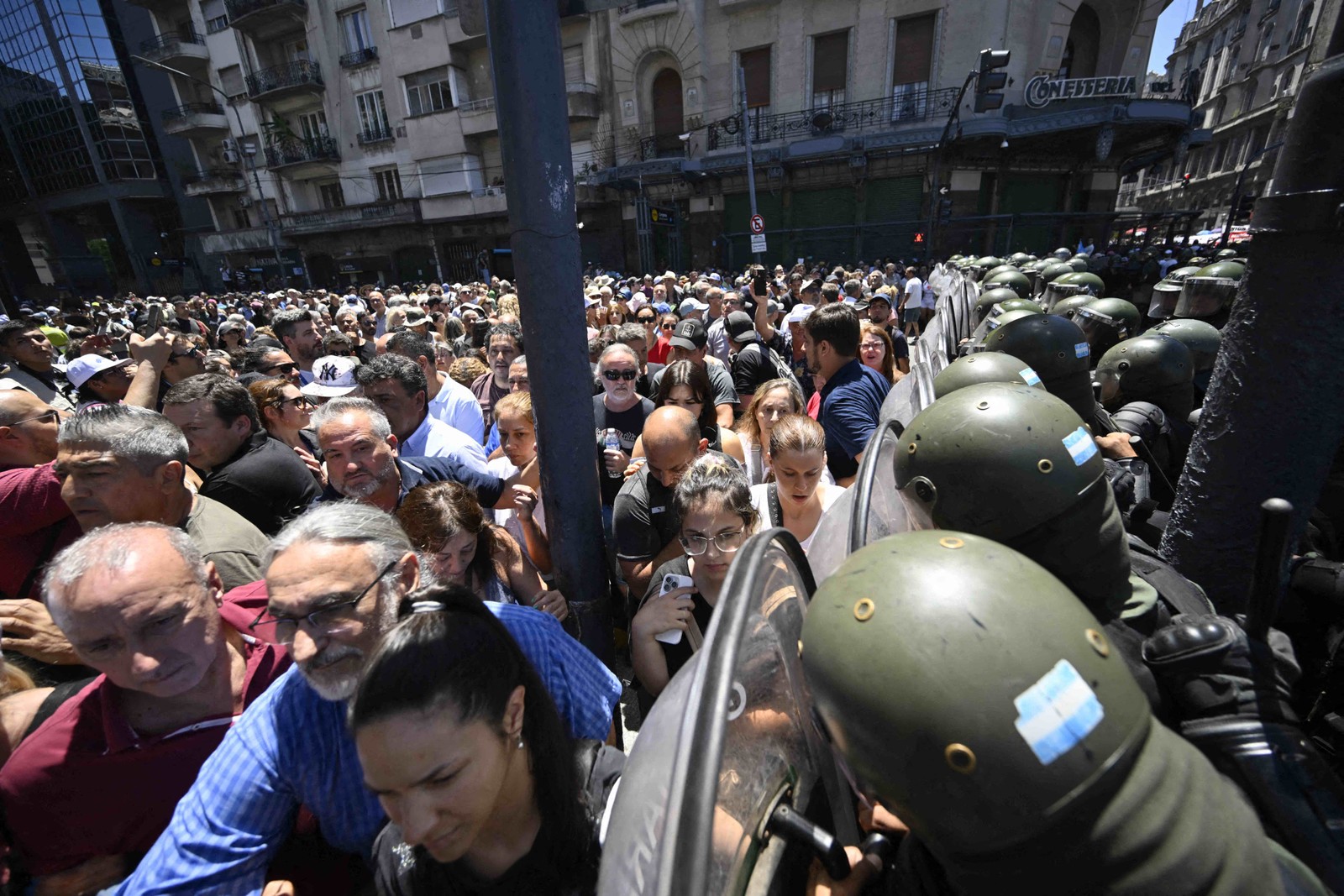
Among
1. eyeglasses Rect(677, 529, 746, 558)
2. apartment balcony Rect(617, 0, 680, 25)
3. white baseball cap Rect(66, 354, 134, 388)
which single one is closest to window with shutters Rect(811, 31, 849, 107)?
apartment balcony Rect(617, 0, 680, 25)

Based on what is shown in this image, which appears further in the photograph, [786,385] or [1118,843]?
[786,385]

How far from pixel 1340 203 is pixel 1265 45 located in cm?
6066

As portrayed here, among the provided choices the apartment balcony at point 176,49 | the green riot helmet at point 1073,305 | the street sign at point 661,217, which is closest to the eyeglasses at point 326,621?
the green riot helmet at point 1073,305

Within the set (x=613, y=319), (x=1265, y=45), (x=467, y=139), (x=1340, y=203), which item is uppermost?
(x=1265, y=45)

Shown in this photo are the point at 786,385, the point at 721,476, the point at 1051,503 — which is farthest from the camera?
the point at 786,385

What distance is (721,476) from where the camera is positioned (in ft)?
7.33

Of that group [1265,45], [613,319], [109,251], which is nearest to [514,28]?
[613,319]

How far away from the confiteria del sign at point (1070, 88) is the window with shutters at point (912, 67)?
331 centimetres

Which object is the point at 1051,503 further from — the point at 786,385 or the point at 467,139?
the point at 467,139

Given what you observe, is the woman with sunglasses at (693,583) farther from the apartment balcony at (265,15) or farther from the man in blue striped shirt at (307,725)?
the apartment balcony at (265,15)

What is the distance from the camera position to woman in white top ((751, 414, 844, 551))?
2566mm

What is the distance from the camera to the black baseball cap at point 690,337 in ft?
15.3

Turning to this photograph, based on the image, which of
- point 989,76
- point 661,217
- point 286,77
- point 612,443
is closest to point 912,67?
point 661,217

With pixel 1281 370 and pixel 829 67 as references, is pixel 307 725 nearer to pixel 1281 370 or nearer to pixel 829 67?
pixel 1281 370
